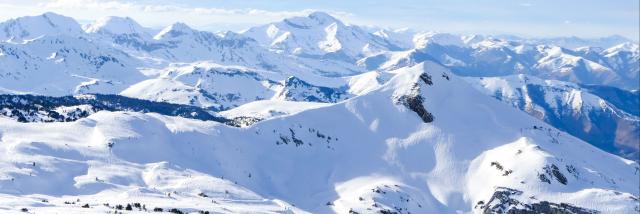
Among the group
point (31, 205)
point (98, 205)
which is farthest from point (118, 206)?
point (31, 205)

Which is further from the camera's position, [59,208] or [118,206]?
[118,206]

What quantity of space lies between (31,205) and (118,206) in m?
21.3

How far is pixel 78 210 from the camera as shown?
174500 mm

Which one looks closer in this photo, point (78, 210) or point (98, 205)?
point (78, 210)

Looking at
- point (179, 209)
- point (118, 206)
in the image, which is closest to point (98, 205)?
point (118, 206)

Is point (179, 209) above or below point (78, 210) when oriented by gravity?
below

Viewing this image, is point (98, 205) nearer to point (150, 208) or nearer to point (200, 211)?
point (150, 208)

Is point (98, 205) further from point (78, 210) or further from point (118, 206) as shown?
point (78, 210)

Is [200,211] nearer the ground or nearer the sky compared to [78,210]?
nearer the ground

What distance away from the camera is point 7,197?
19400 centimetres

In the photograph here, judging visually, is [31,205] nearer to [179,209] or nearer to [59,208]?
[59,208]

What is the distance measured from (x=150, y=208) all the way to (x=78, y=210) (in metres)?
24.4

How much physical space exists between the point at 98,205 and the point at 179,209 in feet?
70.4

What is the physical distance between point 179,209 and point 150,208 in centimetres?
777
